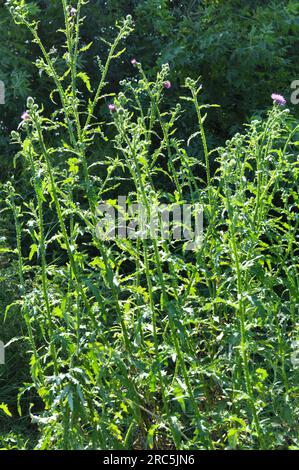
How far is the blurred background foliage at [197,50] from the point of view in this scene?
5902mm

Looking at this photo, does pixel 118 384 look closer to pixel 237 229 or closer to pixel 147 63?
pixel 237 229

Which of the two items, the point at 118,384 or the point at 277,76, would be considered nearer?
the point at 118,384

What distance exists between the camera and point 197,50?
19.8ft

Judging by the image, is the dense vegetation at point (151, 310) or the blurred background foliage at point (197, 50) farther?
the blurred background foliage at point (197, 50)

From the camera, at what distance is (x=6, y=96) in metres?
6.01

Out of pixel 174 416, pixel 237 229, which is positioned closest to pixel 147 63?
pixel 237 229

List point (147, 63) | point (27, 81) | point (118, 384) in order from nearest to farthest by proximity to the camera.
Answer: point (118, 384) < point (27, 81) < point (147, 63)

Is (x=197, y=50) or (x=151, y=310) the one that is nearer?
(x=151, y=310)

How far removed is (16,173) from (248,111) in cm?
167

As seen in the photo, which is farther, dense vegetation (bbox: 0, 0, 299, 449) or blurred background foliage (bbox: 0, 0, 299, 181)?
blurred background foliage (bbox: 0, 0, 299, 181)

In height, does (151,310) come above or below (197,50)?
below

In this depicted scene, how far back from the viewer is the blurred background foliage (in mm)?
5902
